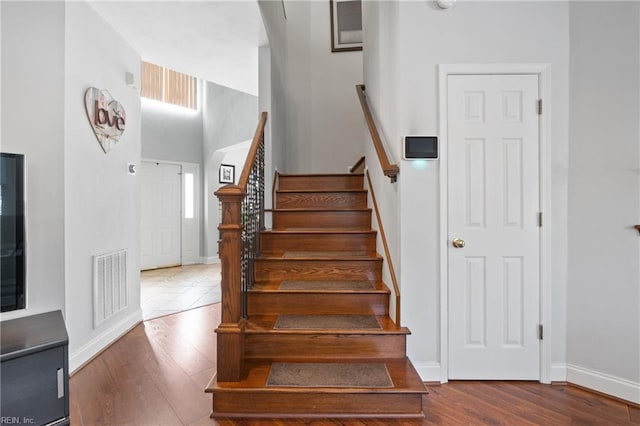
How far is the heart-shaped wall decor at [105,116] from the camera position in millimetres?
2559

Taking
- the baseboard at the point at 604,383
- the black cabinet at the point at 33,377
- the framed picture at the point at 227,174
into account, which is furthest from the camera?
the framed picture at the point at 227,174

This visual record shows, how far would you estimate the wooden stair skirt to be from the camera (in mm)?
1765

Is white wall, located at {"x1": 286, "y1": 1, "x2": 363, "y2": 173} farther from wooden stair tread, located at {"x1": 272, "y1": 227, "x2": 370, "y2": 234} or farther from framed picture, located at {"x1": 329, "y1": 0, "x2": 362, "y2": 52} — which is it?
A: wooden stair tread, located at {"x1": 272, "y1": 227, "x2": 370, "y2": 234}

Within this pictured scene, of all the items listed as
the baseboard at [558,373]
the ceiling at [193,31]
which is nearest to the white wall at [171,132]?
the ceiling at [193,31]

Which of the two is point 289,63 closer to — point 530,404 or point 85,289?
point 85,289

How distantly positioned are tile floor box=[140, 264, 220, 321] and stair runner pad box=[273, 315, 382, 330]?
7.03 ft

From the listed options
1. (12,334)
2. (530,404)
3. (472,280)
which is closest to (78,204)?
(12,334)

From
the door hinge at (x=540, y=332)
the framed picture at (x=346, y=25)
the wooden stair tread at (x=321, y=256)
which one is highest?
the framed picture at (x=346, y=25)

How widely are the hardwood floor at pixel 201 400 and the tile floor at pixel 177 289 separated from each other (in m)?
1.28

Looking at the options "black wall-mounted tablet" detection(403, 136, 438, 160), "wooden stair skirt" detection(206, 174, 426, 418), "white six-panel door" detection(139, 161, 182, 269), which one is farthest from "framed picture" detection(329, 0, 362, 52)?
"white six-panel door" detection(139, 161, 182, 269)

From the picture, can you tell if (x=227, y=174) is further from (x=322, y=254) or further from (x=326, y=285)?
(x=326, y=285)

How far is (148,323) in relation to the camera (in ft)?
10.9

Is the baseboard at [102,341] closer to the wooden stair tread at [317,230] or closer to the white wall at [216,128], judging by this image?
the wooden stair tread at [317,230]

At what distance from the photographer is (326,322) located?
2176 mm
